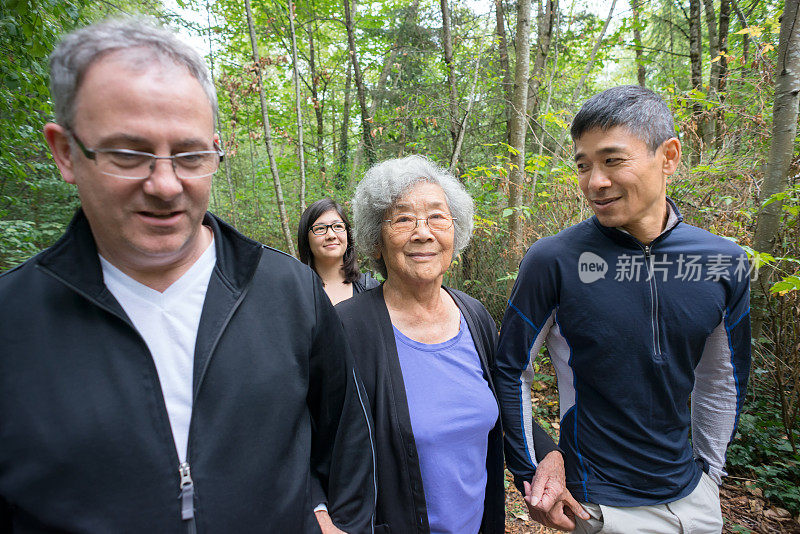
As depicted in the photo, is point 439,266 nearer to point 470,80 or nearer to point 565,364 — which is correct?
point 565,364

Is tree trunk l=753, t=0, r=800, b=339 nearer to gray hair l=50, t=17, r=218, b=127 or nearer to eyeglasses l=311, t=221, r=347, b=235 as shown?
eyeglasses l=311, t=221, r=347, b=235

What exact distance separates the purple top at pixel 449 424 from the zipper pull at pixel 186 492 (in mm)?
843

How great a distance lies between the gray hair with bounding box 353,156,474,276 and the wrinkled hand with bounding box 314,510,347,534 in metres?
1.11

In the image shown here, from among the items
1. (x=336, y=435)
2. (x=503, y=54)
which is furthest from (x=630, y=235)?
(x=503, y=54)

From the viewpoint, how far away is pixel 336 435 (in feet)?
4.56

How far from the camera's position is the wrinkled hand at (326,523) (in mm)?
1321

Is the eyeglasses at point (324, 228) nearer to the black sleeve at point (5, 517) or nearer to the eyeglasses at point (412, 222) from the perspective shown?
the eyeglasses at point (412, 222)

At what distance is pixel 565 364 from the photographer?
5.71ft

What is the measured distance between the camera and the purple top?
162 cm

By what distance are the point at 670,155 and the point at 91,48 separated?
6.40 feet

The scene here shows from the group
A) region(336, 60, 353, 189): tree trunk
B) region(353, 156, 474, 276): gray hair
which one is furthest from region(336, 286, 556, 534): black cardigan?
region(336, 60, 353, 189): tree trunk

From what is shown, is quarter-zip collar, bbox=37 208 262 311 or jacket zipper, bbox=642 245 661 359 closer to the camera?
quarter-zip collar, bbox=37 208 262 311

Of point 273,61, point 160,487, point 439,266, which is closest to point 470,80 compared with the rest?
point 273,61

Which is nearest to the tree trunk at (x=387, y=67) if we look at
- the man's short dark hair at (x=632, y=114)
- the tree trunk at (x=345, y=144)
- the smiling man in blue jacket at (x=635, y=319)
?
the tree trunk at (x=345, y=144)
